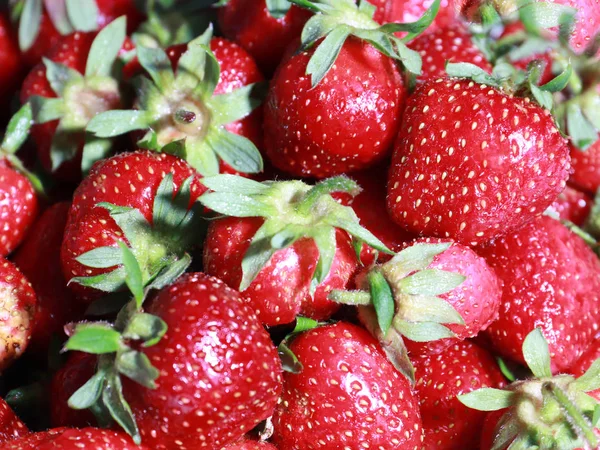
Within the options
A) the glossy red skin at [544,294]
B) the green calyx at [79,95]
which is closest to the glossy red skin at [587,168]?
the glossy red skin at [544,294]

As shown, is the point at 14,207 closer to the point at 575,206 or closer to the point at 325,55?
the point at 325,55

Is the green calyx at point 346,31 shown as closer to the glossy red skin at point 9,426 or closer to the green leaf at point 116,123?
the green leaf at point 116,123

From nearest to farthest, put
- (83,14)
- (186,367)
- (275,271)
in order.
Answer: (186,367) → (275,271) → (83,14)

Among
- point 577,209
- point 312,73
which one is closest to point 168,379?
point 312,73

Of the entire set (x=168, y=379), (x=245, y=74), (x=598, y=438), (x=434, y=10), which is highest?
(x=434, y=10)

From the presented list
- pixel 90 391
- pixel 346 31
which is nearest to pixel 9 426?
pixel 90 391

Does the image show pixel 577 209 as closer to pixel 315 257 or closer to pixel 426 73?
pixel 426 73
